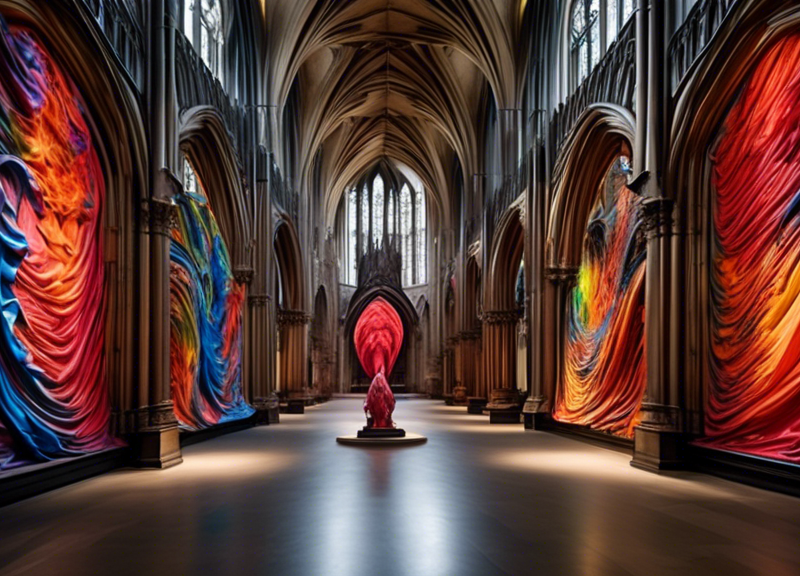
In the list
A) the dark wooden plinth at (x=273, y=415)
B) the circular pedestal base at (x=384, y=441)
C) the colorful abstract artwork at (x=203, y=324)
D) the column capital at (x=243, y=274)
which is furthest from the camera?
the dark wooden plinth at (x=273, y=415)

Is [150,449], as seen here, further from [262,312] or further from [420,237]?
[420,237]

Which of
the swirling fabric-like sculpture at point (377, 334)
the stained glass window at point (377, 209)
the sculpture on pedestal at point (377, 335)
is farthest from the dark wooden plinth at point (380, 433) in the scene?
the stained glass window at point (377, 209)

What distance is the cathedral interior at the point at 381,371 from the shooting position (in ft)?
19.2

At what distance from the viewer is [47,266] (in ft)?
26.5

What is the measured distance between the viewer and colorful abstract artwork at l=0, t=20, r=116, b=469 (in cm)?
724

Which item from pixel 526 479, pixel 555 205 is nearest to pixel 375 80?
pixel 555 205

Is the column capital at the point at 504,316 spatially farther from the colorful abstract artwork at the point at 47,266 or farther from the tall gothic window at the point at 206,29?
the colorful abstract artwork at the point at 47,266

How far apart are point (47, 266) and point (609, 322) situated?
31.7ft

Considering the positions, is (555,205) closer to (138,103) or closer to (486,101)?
(138,103)

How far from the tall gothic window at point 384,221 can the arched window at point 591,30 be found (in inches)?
1206

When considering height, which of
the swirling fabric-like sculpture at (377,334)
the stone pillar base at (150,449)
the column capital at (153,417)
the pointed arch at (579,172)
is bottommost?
the stone pillar base at (150,449)

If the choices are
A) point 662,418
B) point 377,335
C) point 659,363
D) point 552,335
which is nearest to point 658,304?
point 659,363

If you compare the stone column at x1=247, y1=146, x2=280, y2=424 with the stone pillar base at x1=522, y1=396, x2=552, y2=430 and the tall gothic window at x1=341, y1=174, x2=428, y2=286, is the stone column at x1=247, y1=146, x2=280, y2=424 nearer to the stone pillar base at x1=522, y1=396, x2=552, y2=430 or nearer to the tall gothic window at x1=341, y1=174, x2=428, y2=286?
the stone pillar base at x1=522, y1=396, x2=552, y2=430

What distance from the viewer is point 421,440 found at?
520 inches
